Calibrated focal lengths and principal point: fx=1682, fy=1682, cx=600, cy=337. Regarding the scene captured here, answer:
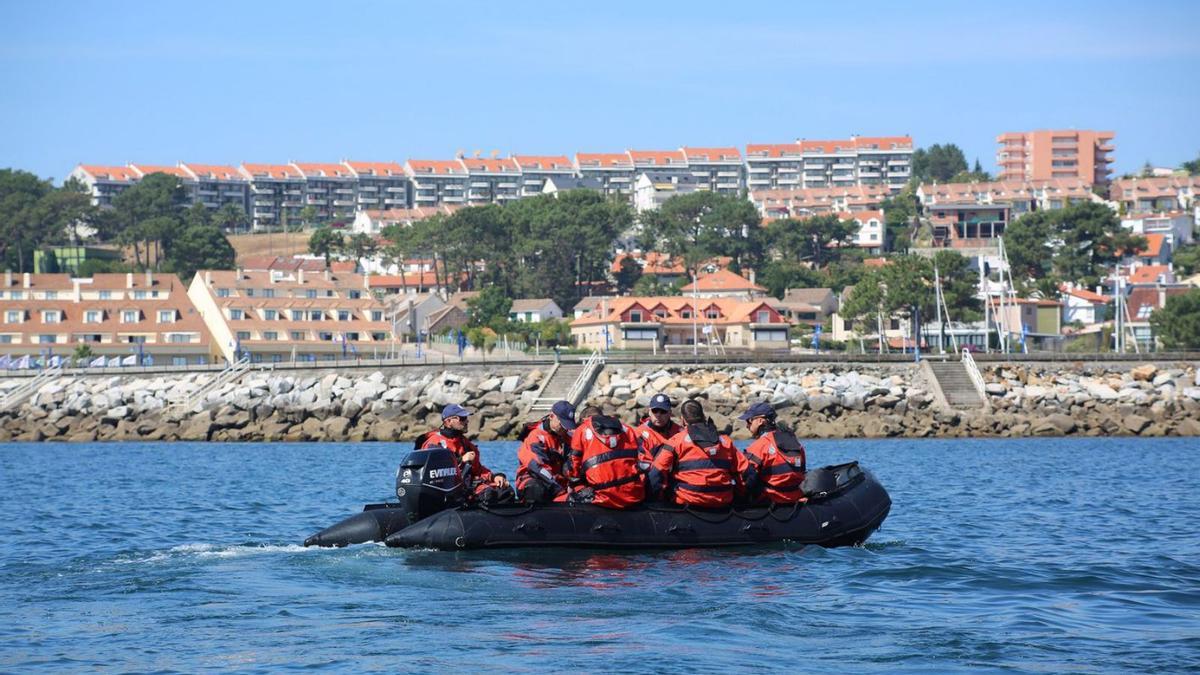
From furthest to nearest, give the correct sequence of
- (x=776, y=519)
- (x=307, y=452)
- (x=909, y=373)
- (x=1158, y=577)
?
(x=909, y=373), (x=307, y=452), (x=776, y=519), (x=1158, y=577)

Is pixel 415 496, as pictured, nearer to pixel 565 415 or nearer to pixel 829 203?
pixel 565 415

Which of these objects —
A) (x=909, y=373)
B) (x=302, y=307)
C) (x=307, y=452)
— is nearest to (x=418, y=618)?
(x=307, y=452)

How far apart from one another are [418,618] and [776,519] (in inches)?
234

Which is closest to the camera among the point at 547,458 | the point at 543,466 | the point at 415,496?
the point at 415,496

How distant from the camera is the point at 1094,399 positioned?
6066 cm

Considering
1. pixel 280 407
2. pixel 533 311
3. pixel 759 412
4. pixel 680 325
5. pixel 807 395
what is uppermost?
pixel 533 311

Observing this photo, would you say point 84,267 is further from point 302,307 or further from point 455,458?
point 455,458

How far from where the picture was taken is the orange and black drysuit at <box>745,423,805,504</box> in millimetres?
21906

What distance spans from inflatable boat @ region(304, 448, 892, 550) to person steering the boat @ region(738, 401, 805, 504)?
211 mm

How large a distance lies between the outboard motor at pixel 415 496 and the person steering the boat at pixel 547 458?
0.86m

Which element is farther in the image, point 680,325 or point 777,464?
point 680,325

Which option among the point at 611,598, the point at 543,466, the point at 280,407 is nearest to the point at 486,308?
the point at 280,407

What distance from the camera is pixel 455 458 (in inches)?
841

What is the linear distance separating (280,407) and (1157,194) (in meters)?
144
